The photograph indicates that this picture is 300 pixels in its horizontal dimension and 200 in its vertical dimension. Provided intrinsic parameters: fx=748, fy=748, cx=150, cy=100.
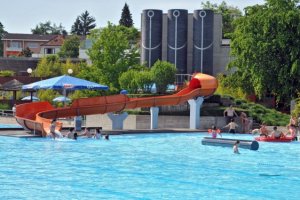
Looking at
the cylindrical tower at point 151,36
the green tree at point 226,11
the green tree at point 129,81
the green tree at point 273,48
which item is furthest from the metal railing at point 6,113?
the green tree at point 226,11

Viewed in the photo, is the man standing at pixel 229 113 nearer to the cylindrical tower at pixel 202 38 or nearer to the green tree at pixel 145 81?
the green tree at pixel 145 81

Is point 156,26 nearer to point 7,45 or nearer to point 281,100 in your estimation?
point 281,100

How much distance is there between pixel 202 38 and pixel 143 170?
41358mm

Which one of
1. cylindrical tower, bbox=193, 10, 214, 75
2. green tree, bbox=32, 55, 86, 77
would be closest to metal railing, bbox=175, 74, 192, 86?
cylindrical tower, bbox=193, 10, 214, 75

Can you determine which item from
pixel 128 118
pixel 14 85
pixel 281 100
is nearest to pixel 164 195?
pixel 128 118

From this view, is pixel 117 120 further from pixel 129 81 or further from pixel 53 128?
pixel 129 81

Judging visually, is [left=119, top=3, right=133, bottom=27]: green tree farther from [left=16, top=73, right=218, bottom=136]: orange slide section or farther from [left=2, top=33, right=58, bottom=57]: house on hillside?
[left=16, top=73, right=218, bottom=136]: orange slide section

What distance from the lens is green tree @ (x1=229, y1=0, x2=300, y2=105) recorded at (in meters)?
48.6

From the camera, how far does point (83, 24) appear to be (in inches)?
6663

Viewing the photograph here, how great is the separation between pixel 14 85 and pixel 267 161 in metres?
34.8

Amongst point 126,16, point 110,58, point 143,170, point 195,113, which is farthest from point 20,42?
point 143,170

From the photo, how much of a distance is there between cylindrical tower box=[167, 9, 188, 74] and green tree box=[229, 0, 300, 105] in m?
14.5

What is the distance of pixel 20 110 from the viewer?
38.3m

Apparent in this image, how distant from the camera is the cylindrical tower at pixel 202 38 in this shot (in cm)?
6438
